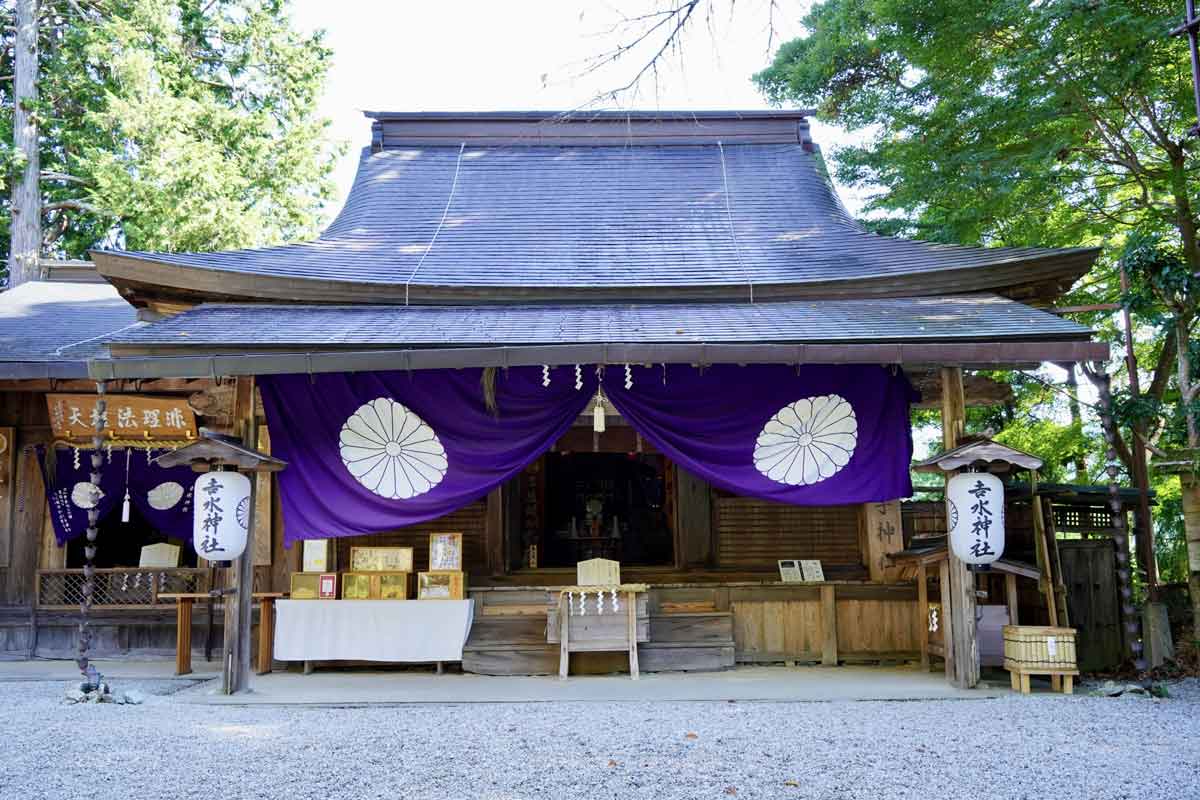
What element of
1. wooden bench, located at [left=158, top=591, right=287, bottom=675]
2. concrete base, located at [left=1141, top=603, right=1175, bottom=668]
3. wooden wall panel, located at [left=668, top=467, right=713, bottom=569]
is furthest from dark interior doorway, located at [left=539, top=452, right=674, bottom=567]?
concrete base, located at [left=1141, top=603, right=1175, bottom=668]

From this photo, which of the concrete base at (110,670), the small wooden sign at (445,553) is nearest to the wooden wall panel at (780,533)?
the small wooden sign at (445,553)

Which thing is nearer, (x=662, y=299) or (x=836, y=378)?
(x=836, y=378)

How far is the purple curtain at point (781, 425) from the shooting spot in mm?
8102

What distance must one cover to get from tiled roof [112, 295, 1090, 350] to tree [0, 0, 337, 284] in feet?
29.9

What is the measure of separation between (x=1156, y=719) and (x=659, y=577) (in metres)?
4.86

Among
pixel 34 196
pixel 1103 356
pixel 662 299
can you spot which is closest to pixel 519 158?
pixel 662 299

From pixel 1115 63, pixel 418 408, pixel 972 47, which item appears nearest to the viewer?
pixel 418 408

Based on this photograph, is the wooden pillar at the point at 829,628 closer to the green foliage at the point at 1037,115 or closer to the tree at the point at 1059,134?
the tree at the point at 1059,134

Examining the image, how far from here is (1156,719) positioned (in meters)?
6.46

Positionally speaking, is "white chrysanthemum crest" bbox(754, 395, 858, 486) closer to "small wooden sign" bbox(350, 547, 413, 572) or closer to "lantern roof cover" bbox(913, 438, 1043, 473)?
"lantern roof cover" bbox(913, 438, 1043, 473)

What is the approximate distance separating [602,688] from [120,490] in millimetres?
5885

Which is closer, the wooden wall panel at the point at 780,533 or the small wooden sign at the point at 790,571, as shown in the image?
the small wooden sign at the point at 790,571

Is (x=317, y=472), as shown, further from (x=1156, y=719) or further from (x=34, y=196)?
(x=34, y=196)

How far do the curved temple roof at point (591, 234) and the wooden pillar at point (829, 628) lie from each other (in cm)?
289
